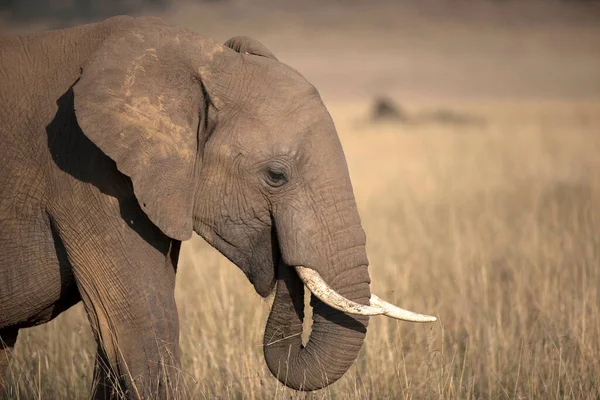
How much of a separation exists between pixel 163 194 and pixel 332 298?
905 millimetres

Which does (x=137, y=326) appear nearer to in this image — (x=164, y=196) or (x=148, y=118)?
(x=164, y=196)

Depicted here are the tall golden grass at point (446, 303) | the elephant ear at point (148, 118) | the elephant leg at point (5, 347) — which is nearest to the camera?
the elephant ear at point (148, 118)

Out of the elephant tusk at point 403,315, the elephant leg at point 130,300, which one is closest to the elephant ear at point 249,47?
the elephant leg at point 130,300

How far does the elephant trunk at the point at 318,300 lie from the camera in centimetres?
400

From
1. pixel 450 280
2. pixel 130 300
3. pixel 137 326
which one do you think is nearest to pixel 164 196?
pixel 130 300

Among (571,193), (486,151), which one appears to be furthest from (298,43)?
(571,193)

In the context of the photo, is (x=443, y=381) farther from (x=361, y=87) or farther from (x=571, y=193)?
(x=361, y=87)

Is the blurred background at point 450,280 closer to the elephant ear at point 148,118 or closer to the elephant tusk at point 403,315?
the elephant tusk at point 403,315

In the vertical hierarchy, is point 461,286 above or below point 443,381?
above

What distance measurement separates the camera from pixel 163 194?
3967mm

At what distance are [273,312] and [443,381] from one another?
59.8 inches

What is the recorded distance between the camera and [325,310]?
412cm

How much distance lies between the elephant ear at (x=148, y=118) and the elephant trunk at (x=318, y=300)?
514 millimetres

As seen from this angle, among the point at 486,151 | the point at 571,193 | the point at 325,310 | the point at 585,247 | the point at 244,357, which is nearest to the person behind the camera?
the point at 325,310
